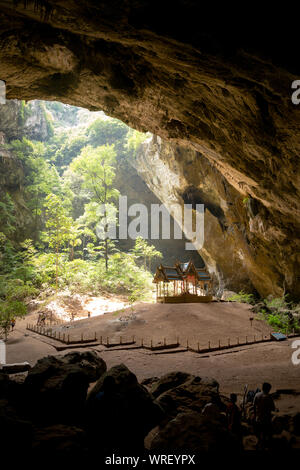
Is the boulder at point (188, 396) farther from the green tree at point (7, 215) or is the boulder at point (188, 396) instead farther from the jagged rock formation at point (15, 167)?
the jagged rock formation at point (15, 167)

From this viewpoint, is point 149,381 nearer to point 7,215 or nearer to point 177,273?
point 177,273

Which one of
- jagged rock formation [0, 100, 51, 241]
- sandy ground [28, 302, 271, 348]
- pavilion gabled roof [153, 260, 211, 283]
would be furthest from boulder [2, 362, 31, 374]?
jagged rock formation [0, 100, 51, 241]

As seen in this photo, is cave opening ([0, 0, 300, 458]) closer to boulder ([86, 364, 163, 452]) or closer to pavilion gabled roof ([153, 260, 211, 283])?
boulder ([86, 364, 163, 452])

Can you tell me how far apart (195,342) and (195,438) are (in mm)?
8615

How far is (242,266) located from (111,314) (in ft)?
44.6

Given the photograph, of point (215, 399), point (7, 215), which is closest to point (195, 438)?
point (215, 399)

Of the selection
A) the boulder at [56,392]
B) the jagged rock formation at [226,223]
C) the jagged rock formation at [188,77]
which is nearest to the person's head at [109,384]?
the boulder at [56,392]

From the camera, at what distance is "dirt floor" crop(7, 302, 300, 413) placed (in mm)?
8281

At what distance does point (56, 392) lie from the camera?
5965 mm

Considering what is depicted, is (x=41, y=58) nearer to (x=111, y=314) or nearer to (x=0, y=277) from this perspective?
(x=111, y=314)

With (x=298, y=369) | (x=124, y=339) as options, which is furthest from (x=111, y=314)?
(x=298, y=369)

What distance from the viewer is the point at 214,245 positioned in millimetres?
26750

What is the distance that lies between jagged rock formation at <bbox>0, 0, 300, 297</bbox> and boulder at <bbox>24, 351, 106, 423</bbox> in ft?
27.2

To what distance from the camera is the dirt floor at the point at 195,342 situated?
8.28 meters
